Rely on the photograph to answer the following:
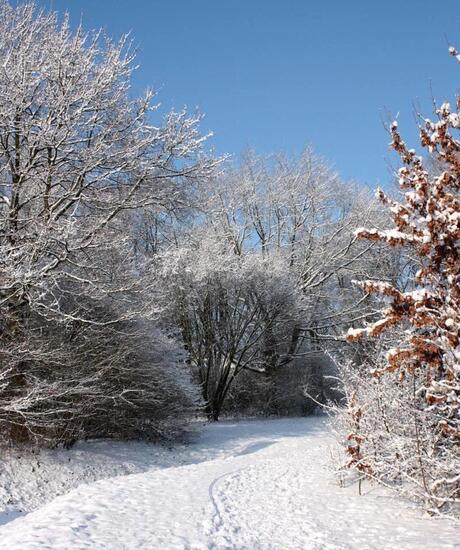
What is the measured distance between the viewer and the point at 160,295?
15.0 metres

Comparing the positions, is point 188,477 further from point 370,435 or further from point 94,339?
point 94,339

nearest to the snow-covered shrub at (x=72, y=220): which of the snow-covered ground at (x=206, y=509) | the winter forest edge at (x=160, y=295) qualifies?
the winter forest edge at (x=160, y=295)

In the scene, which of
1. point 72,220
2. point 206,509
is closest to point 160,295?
point 72,220

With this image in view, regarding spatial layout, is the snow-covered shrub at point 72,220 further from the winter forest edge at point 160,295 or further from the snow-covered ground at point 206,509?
the snow-covered ground at point 206,509

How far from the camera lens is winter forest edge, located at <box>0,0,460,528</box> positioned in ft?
16.7

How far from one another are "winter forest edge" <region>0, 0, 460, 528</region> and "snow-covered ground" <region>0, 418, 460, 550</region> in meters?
0.51

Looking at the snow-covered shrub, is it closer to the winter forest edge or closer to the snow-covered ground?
the winter forest edge

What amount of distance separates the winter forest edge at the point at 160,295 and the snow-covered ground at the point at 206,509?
1.68 feet

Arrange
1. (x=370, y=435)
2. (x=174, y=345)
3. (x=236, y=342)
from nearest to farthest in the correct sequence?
(x=370, y=435)
(x=174, y=345)
(x=236, y=342)

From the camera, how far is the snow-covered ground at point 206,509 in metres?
5.39

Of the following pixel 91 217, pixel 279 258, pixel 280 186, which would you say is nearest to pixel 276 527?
pixel 91 217

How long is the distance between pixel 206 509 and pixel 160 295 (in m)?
8.66

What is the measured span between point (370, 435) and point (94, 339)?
24.1 ft

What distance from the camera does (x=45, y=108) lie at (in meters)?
12.0
